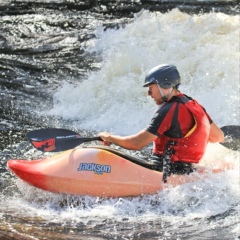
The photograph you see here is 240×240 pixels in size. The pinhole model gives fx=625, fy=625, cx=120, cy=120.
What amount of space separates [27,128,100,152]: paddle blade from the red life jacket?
2.75 ft

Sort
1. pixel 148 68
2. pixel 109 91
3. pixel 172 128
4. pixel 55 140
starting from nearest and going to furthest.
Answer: pixel 172 128
pixel 55 140
pixel 109 91
pixel 148 68

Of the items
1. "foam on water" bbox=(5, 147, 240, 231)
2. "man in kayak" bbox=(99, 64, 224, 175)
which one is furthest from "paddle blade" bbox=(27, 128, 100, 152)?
"man in kayak" bbox=(99, 64, 224, 175)

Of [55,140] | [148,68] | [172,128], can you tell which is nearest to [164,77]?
[172,128]

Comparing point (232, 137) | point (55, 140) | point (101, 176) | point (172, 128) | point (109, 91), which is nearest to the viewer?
point (172, 128)

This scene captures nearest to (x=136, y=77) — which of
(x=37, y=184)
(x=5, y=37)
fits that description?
(x=5, y=37)

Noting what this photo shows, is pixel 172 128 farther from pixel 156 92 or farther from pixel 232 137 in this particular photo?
pixel 232 137

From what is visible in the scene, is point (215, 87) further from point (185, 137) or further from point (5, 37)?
point (5, 37)

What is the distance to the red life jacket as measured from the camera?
5.36 m

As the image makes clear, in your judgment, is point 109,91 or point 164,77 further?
point 109,91

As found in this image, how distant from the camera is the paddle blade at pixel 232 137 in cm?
640

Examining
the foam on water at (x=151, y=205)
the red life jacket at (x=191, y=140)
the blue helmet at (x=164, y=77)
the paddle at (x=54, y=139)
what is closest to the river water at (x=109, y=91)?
the foam on water at (x=151, y=205)

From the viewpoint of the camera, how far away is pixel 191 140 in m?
5.38

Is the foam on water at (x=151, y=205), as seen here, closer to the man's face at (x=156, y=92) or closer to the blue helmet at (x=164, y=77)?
the man's face at (x=156, y=92)

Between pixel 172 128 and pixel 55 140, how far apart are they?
1.20m
